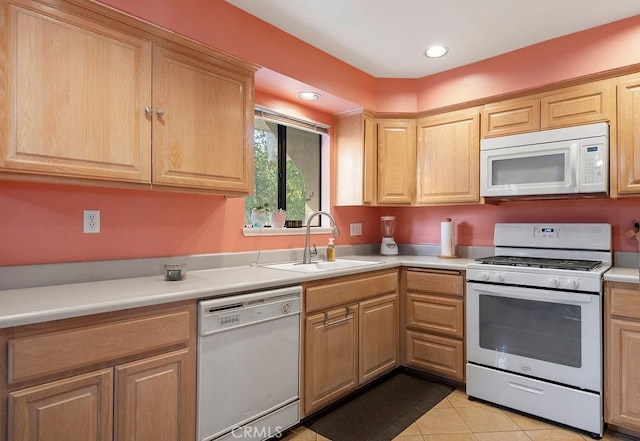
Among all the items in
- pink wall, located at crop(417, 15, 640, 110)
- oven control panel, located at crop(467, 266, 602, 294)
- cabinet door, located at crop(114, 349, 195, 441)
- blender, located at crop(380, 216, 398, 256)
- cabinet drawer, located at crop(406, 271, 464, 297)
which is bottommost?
cabinet door, located at crop(114, 349, 195, 441)

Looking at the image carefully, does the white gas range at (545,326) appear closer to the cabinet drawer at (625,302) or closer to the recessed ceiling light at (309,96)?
the cabinet drawer at (625,302)

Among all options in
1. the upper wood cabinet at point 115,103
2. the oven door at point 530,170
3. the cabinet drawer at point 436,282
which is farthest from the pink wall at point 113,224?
the oven door at point 530,170

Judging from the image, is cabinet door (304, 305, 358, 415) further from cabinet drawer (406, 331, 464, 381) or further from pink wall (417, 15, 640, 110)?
pink wall (417, 15, 640, 110)

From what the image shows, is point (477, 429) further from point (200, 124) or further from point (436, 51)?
point (436, 51)

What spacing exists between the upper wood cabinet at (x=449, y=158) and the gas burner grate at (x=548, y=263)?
530 mm

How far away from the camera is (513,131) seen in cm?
267

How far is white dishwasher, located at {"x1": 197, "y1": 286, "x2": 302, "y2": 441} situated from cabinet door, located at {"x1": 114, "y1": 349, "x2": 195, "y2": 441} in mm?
60

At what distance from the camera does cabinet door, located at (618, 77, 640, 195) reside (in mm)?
2205

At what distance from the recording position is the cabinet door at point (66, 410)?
3.80 feet

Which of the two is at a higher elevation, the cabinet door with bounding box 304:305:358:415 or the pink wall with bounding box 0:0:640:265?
the pink wall with bounding box 0:0:640:265

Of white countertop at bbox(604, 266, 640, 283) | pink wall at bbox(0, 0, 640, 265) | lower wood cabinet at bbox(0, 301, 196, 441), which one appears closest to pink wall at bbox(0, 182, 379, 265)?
pink wall at bbox(0, 0, 640, 265)

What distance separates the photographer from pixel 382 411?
2301mm

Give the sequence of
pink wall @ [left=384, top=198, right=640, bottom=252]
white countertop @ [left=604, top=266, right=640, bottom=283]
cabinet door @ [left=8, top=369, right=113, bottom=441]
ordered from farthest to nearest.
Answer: pink wall @ [left=384, top=198, right=640, bottom=252] < white countertop @ [left=604, top=266, right=640, bottom=283] < cabinet door @ [left=8, top=369, right=113, bottom=441]

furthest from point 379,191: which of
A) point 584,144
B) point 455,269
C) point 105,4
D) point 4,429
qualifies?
point 4,429
